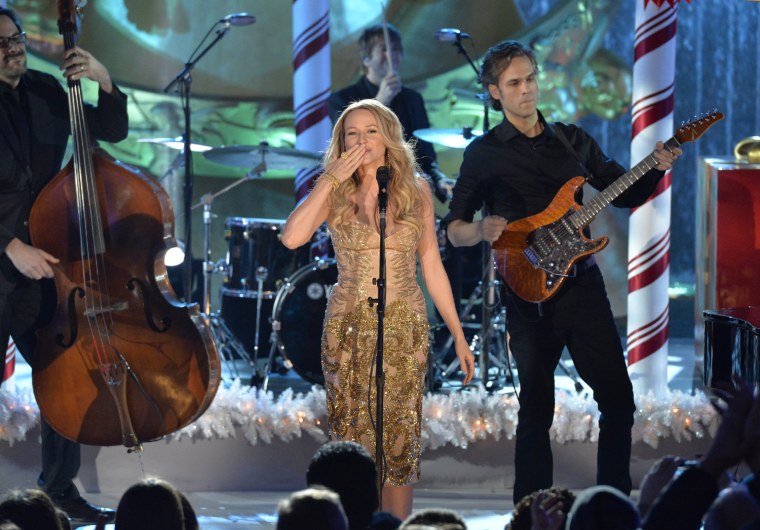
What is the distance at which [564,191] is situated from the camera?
14.5 ft

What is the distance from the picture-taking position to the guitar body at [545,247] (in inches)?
171

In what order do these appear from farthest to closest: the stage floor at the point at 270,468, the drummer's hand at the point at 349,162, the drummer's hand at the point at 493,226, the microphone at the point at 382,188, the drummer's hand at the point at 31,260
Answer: the stage floor at the point at 270,468, the drummer's hand at the point at 493,226, the drummer's hand at the point at 31,260, the drummer's hand at the point at 349,162, the microphone at the point at 382,188

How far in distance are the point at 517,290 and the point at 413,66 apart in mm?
5595

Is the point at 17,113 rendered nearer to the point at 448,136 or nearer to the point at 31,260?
the point at 31,260

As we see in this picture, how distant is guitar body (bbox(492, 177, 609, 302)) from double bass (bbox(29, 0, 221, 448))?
→ 1.26 meters

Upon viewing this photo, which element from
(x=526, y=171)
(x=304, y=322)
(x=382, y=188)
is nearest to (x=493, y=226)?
(x=526, y=171)

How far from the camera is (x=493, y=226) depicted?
14.0ft

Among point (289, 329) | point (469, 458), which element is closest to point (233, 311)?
point (289, 329)

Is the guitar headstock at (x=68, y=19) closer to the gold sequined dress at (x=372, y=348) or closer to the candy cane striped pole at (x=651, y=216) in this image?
the gold sequined dress at (x=372, y=348)

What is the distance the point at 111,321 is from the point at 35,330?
41 centimetres

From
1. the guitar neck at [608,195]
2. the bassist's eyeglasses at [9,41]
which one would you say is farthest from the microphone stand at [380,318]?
the bassist's eyeglasses at [9,41]

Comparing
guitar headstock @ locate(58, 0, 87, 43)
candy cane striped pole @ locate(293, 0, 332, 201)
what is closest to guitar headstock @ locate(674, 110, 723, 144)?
guitar headstock @ locate(58, 0, 87, 43)

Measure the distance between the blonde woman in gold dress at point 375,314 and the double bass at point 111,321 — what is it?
514 mm

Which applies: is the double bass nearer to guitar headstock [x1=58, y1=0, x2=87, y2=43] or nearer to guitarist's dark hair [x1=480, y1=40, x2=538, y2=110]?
guitar headstock [x1=58, y1=0, x2=87, y2=43]
